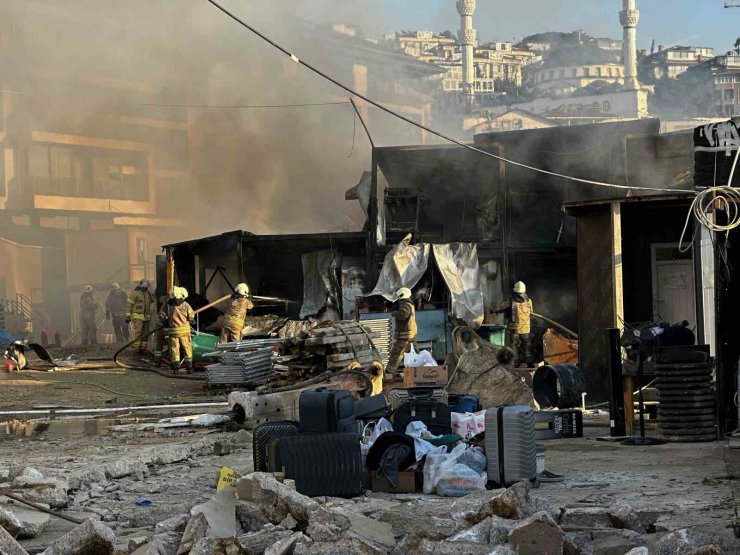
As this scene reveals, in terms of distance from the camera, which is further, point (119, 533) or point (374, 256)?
point (374, 256)

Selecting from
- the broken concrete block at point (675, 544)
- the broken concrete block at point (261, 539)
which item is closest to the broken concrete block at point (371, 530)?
the broken concrete block at point (261, 539)

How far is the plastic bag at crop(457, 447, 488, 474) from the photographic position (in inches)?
348

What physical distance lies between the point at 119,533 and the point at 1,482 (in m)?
2.18

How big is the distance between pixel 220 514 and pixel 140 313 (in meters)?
18.5

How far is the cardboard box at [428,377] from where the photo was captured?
14703 mm

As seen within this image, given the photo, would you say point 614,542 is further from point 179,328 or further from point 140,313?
point 140,313

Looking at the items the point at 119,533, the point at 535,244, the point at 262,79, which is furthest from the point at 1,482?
the point at 262,79

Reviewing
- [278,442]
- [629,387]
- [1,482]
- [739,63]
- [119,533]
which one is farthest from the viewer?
[739,63]

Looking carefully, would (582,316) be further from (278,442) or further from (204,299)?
(204,299)

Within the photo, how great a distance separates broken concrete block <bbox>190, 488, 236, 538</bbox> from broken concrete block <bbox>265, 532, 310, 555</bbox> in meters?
0.53

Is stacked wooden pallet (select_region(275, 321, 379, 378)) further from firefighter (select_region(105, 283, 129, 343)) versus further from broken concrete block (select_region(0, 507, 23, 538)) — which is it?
firefighter (select_region(105, 283, 129, 343))

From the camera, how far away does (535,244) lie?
2669 centimetres

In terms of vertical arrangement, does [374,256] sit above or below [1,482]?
above

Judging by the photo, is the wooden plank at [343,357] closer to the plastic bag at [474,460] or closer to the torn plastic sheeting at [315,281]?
the torn plastic sheeting at [315,281]
